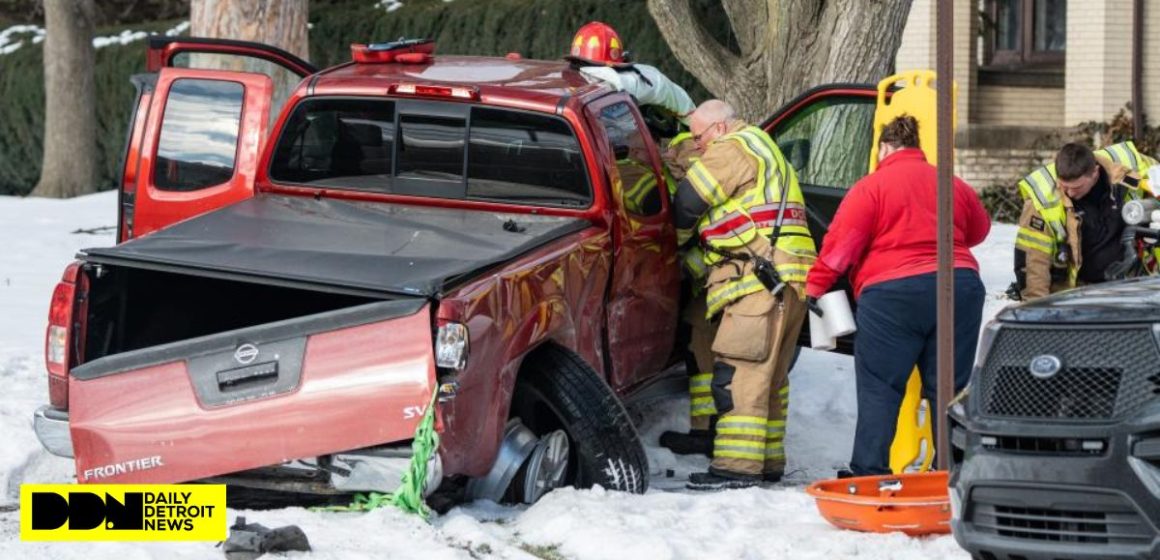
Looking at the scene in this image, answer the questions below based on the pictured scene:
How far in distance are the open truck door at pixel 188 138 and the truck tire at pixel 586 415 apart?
2.06m

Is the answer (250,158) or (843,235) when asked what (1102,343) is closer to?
(843,235)

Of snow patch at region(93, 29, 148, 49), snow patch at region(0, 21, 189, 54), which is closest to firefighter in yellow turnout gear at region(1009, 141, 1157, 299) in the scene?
snow patch at region(0, 21, 189, 54)

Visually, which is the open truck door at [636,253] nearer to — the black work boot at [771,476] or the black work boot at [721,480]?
the black work boot at [721,480]

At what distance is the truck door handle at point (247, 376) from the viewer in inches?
241

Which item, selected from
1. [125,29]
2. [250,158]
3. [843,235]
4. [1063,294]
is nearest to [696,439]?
[843,235]

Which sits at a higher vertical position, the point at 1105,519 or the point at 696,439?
the point at 1105,519

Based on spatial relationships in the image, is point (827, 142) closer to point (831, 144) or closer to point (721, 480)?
point (831, 144)

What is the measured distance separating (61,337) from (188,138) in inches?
77.1

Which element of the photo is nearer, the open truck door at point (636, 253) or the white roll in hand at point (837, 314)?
the white roll in hand at point (837, 314)

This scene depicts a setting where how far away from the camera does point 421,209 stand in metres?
7.59

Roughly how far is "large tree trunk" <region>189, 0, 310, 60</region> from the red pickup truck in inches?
153

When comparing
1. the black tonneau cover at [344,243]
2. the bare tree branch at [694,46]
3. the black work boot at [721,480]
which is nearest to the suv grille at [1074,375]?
the black tonneau cover at [344,243]

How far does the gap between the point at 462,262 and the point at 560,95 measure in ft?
4.55

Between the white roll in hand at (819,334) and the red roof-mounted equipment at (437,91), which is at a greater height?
the red roof-mounted equipment at (437,91)
